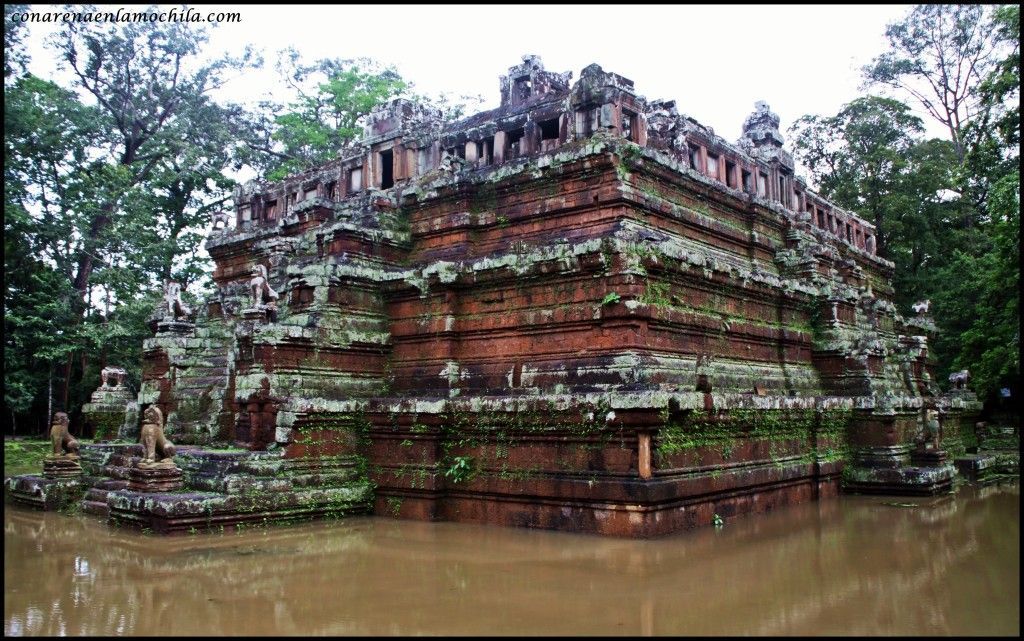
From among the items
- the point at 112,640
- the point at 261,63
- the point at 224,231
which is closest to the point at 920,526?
the point at 112,640

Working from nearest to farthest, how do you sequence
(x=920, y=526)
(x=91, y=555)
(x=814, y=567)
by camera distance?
1. (x=814, y=567)
2. (x=91, y=555)
3. (x=920, y=526)

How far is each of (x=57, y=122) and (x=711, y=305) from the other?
23.5 metres

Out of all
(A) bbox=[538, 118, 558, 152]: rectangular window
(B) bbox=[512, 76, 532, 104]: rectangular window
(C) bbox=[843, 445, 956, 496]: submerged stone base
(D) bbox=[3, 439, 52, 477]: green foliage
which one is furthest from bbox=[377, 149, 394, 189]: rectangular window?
(D) bbox=[3, 439, 52, 477]: green foliage

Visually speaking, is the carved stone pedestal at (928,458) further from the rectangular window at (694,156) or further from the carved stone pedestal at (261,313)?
the carved stone pedestal at (261,313)

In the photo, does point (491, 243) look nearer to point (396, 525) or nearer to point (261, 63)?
point (396, 525)

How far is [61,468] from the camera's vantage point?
13.5 meters

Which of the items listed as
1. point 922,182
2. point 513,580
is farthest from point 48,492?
point 922,182

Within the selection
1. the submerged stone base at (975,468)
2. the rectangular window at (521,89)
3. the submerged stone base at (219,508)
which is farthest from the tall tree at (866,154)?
the submerged stone base at (219,508)

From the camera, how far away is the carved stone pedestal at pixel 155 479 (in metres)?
10.7

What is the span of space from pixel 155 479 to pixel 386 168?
7.48 metres

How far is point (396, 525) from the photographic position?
10766 mm

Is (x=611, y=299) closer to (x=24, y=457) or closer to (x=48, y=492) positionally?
(x=48, y=492)

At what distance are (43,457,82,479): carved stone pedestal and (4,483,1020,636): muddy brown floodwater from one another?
249 cm

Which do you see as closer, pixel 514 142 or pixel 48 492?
pixel 48 492
